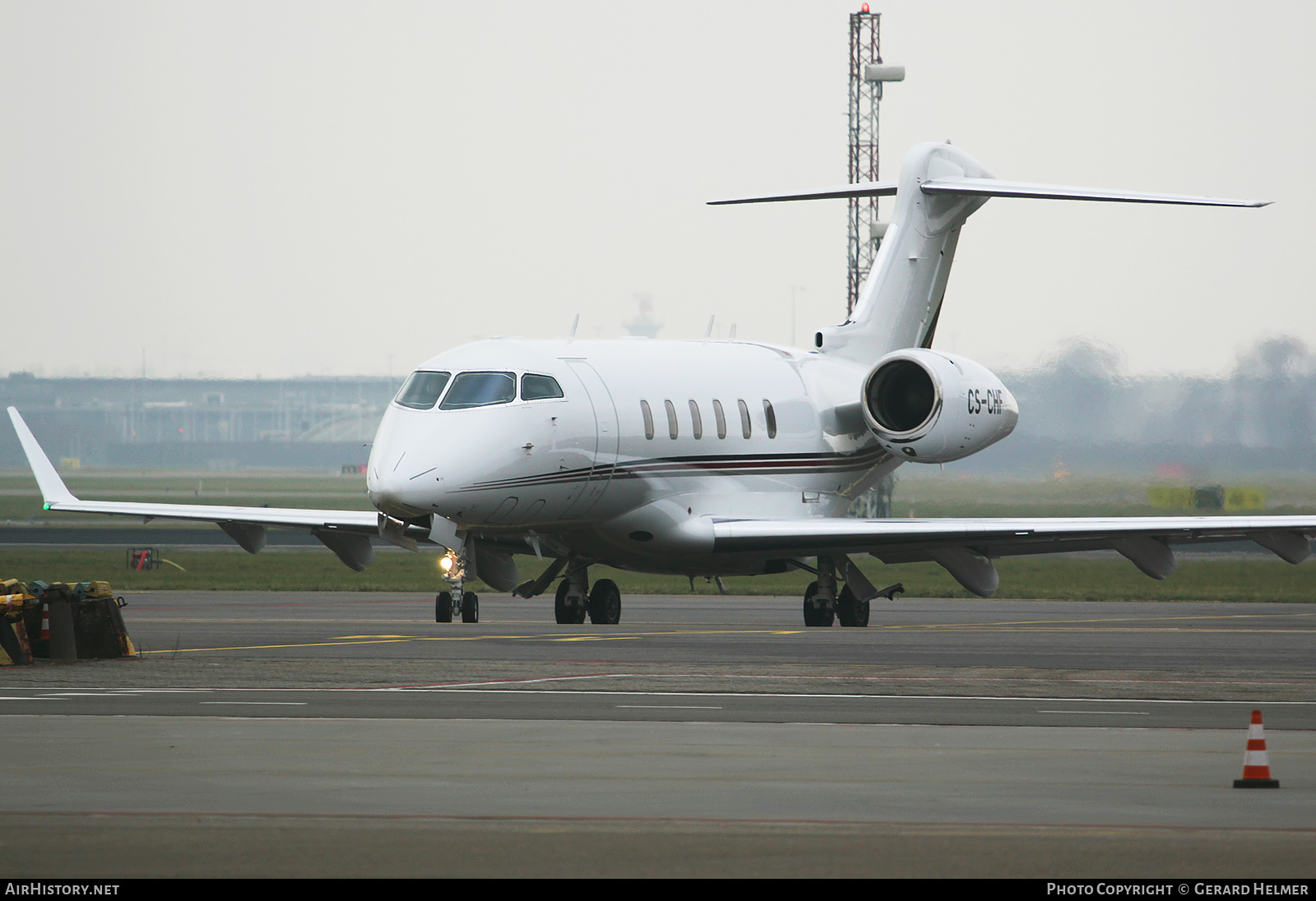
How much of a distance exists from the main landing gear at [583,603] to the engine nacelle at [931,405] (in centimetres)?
486

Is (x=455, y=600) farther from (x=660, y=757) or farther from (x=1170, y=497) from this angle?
(x=1170, y=497)

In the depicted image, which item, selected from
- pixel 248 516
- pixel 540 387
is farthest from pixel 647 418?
pixel 248 516

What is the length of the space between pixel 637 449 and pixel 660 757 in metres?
15.9

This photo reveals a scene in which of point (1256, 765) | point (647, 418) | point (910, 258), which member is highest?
point (910, 258)

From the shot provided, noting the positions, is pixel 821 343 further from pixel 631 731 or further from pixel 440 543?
pixel 631 731

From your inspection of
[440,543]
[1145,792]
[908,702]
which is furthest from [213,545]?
[1145,792]

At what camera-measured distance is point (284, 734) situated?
552 inches

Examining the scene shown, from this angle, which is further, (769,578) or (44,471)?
(769,578)

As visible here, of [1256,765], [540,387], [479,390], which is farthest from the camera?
[540,387]

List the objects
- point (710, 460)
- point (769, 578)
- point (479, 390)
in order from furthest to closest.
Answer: point (769, 578)
point (710, 460)
point (479, 390)

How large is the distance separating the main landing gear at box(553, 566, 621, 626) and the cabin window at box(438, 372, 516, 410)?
162 inches

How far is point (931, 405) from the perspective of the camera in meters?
30.7

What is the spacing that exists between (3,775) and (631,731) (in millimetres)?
4532

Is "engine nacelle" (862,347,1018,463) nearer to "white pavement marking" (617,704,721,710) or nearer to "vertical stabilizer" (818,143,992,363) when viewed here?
"vertical stabilizer" (818,143,992,363)
